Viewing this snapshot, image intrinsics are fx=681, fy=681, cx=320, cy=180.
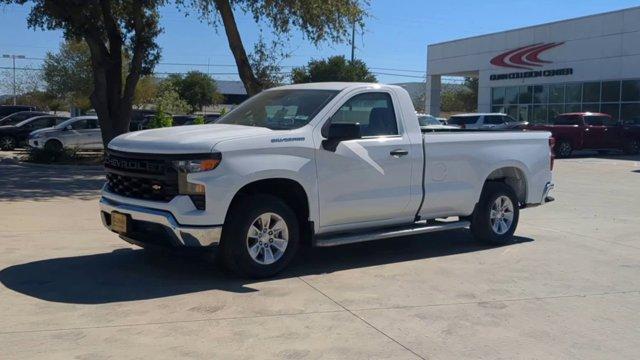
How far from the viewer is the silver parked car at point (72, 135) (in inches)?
981

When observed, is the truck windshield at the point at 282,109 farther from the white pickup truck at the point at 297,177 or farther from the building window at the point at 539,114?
the building window at the point at 539,114

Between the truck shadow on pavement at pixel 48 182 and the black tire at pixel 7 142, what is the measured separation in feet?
27.8

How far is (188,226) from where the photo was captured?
6230 millimetres

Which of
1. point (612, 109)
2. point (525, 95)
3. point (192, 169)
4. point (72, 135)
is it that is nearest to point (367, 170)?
point (192, 169)

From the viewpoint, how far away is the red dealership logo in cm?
3734

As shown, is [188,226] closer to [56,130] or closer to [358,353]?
[358,353]

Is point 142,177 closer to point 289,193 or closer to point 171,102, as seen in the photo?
point 289,193

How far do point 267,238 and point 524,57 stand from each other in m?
34.5

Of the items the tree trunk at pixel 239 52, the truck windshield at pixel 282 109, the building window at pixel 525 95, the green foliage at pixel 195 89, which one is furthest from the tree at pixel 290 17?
the green foliage at pixel 195 89

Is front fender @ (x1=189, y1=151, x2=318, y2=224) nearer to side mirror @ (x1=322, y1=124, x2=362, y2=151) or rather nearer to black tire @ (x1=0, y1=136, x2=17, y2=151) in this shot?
side mirror @ (x1=322, y1=124, x2=362, y2=151)

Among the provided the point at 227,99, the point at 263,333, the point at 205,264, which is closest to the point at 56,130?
the point at 205,264

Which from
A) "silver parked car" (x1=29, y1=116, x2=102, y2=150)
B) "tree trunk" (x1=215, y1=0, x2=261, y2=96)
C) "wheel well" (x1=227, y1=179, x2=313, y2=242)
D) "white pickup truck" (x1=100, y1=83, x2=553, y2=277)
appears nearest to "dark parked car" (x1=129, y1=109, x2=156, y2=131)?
"silver parked car" (x1=29, y1=116, x2=102, y2=150)

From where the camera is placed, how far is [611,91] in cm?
3325

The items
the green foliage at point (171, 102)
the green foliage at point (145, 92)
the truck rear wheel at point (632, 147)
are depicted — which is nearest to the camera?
the truck rear wheel at point (632, 147)
